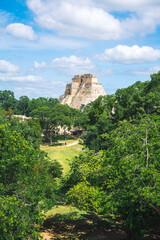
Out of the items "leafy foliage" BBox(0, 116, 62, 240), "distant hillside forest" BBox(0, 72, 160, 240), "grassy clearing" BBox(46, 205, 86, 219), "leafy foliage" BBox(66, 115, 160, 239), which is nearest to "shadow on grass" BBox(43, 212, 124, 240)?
"grassy clearing" BBox(46, 205, 86, 219)

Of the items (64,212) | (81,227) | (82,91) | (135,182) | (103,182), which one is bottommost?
(64,212)

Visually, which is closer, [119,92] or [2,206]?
[2,206]

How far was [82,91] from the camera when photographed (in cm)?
11956

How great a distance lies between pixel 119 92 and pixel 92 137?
18432mm

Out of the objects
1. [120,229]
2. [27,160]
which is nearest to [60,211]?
[120,229]

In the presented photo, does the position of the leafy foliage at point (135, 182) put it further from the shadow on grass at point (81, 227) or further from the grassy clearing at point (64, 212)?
the grassy clearing at point (64, 212)

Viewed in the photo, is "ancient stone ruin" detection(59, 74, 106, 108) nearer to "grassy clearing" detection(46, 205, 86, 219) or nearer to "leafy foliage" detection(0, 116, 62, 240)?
"grassy clearing" detection(46, 205, 86, 219)

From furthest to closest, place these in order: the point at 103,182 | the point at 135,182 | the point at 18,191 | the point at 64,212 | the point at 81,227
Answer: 1. the point at 64,212
2. the point at 81,227
3. the point at 103,182
4. the point at 18,191
5. the point at 135,182

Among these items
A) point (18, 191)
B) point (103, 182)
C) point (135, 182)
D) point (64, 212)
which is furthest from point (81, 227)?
point (135, 182)

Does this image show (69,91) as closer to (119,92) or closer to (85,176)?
(119,92)

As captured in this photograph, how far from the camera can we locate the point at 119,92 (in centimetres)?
5819

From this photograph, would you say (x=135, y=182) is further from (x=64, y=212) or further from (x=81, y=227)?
(x=64, y=212)

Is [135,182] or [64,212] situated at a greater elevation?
[135,182]

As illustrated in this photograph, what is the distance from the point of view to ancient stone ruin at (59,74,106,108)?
116 m
